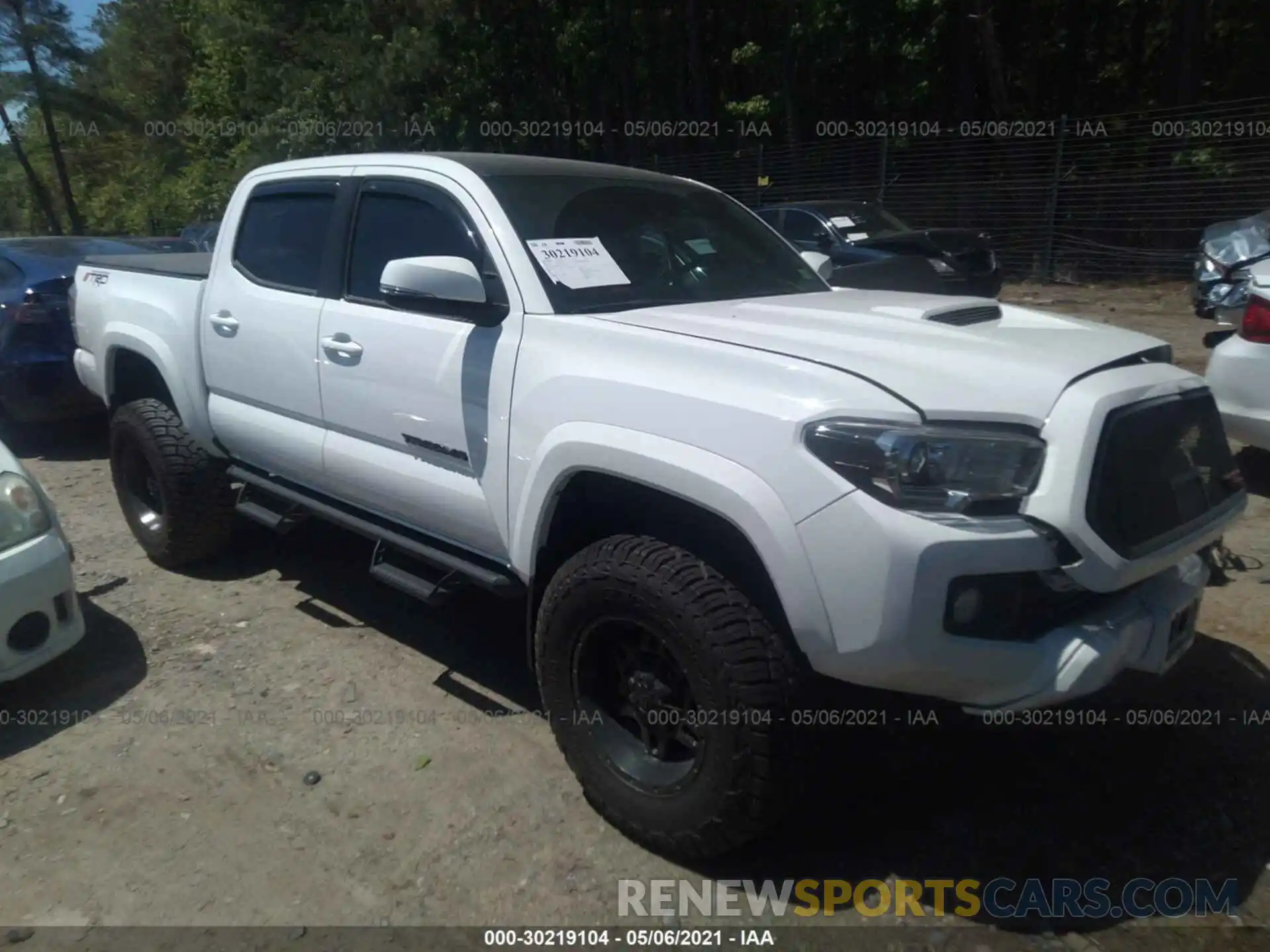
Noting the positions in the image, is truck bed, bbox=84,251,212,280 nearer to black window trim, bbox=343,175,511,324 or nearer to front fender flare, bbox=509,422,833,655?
black window trim, bbox=343,175,511,324

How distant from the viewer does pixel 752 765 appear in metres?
2.54

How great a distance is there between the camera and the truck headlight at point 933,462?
2.31 metres

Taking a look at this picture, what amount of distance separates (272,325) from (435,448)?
120 centimetres

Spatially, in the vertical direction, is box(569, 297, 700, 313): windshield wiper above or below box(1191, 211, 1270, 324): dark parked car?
above

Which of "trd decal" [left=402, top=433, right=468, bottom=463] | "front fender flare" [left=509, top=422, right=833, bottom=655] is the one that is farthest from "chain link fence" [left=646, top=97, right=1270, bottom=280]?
"front fender flare" [left=509, top=422, right=833, bottom=655]

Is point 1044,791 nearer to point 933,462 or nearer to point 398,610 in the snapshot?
point 933,462

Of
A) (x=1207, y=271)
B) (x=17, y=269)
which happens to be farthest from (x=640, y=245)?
(x=1207, y=271)

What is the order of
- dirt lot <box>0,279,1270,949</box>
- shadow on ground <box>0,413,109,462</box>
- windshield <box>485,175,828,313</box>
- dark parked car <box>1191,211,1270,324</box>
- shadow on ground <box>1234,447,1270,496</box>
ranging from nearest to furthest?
dirt lot <box>0,279,1270,949</box> → windshield <box>485,175,828,313</box> → shadow on ground <box>1234,447,1270,496</box> → shadow on ground <box>0,413,109,462</box> → dark parked car <box>1191,211,1270,324</box>

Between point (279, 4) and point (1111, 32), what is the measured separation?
1960 centimetres

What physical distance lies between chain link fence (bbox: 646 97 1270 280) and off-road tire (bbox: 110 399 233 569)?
14.2 meters

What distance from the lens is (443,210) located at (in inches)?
140

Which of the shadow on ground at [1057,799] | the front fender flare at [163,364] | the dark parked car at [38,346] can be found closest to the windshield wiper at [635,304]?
the shadow on ground at [1057,799]

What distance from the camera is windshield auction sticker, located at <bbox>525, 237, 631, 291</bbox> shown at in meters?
3.25

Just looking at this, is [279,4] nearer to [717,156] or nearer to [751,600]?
[717,156]
